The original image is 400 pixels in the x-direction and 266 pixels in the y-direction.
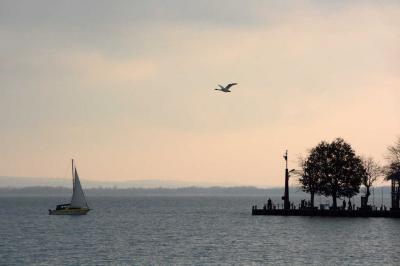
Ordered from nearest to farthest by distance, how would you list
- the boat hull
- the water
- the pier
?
the water, the pier, the boat hull

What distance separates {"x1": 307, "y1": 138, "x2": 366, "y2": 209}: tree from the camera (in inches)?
5330

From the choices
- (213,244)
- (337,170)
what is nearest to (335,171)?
(337,170)

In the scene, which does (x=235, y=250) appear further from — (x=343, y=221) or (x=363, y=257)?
(x=343, y=221)

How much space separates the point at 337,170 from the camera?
136m

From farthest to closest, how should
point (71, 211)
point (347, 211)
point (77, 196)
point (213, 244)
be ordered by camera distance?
1. point (71, 211)
2. point (77, 196)
3. point (347, 211)
4. point (213, 244)

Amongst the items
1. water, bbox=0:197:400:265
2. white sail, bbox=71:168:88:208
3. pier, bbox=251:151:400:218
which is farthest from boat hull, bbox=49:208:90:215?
pier, bbox=251:151:400:218

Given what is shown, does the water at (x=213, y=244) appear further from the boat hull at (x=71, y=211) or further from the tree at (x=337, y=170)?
the boat hull at (x=71, y=211)

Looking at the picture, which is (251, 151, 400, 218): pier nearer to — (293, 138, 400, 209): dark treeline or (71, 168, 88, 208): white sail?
(293, 138, 400, 209): dark treeline

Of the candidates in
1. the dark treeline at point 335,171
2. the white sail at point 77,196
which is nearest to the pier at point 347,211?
the dark treeline at point 335,171

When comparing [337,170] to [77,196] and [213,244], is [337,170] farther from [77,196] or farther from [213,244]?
[77,196]

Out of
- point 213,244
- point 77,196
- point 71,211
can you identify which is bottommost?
point 213,244

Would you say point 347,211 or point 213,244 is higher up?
point 347,211

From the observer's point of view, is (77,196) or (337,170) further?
(77,196)

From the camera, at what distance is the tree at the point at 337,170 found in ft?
444
